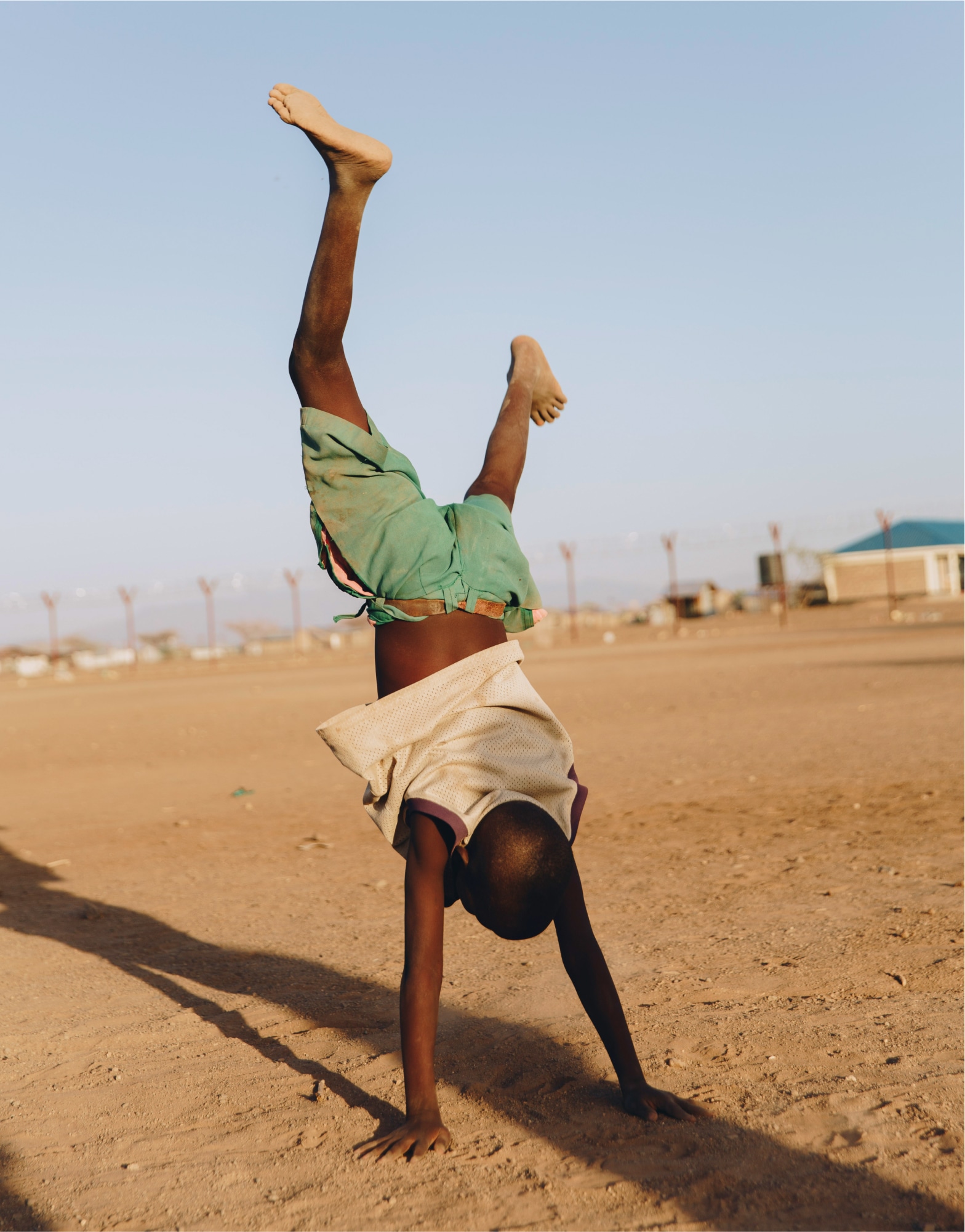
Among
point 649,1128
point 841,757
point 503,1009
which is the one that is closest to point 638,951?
point 503,1009

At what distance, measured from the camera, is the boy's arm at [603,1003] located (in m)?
2.83

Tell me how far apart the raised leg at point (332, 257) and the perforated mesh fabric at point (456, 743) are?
717 mm

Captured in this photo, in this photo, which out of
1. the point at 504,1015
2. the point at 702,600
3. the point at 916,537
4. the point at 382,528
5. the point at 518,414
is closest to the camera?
the point at 382,528

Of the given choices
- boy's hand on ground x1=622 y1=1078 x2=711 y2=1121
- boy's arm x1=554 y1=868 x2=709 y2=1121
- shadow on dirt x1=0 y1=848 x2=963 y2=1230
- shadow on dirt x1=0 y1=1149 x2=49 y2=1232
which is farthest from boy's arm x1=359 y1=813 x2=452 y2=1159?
shadow on dirt x1=0 y1=1149 x2=49 y2=1232

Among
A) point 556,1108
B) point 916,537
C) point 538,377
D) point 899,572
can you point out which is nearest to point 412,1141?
point 556,1108

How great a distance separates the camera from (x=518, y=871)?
8.29 feet

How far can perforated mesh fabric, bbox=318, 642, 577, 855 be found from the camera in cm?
278

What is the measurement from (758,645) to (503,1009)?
926 inches

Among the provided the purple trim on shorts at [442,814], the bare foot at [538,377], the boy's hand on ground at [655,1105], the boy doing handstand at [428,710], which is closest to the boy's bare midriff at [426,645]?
the boy doing handstand at [428,710]

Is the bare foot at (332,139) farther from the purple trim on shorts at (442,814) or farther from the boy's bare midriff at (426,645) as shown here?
the purple trim on shorts at (442,814)

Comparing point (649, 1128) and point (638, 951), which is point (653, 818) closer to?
point (638, 951)

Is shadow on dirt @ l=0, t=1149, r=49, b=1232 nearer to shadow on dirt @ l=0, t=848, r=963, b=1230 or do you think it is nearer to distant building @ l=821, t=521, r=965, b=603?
shadow on dirt @ l=0, t=848, r=963, b=1230

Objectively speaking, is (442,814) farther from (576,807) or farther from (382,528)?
(382,528)

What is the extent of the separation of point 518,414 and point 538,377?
0.68 ft
